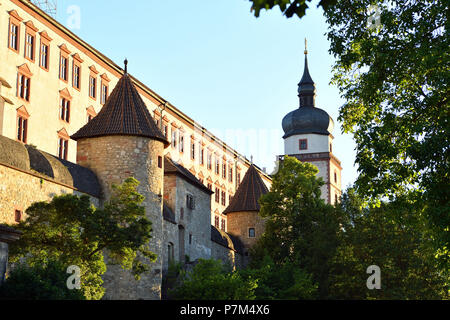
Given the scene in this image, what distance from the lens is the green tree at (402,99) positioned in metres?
20.1

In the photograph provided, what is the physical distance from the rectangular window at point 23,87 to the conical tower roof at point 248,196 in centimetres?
1685

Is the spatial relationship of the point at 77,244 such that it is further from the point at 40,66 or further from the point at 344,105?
the point at 40,66

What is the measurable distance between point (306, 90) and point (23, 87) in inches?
2077

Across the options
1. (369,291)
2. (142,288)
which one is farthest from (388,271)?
(142,288)

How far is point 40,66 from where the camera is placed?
45.5m

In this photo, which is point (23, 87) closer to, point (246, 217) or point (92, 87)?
point (92, 87)

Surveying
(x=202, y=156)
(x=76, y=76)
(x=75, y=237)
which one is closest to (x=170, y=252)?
(x=75, y=237)

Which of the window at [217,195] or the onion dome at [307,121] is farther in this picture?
the onion dome at [307,121]

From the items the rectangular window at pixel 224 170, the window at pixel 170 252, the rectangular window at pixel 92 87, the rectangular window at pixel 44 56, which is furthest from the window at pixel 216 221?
the window at pixel 170 252

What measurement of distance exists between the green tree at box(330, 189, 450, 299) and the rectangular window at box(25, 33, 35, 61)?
1886cm

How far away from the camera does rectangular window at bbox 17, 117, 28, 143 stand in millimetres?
43281

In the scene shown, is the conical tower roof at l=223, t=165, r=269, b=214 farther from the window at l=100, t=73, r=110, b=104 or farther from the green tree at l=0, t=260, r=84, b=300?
the green tree at l=0, t=260, r=84, b=300

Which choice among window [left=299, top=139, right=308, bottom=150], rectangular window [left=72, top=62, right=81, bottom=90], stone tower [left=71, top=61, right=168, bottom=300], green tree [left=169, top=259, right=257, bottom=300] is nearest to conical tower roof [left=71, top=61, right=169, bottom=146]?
stone tower [left=71, top=61, right=168, bottom=300]

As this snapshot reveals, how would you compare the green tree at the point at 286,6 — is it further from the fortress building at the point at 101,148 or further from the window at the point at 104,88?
the window at the point at 104,88
